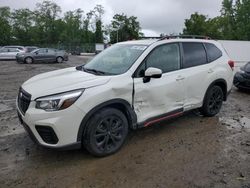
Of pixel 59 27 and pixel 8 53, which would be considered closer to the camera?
pixel 8 53

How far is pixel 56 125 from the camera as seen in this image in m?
3.65

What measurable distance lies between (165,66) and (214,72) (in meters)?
1.53

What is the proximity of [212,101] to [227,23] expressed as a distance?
5483 cm

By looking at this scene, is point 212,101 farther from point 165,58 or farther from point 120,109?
point 120,109

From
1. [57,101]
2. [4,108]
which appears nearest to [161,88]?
[57,101]

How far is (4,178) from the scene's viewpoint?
365 centimetres

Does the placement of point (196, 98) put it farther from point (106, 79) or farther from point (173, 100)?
point (106, 79)

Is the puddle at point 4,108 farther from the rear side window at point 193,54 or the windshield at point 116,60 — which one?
the rear side window at point 193,54

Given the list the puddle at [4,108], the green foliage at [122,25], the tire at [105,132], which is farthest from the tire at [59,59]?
the green foliage at [122,25]

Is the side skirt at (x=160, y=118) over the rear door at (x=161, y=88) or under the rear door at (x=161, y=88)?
under

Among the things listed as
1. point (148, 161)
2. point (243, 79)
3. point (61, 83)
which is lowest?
point (148, 161)

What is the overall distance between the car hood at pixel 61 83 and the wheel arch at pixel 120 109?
33cm

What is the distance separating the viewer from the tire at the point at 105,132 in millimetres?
3961

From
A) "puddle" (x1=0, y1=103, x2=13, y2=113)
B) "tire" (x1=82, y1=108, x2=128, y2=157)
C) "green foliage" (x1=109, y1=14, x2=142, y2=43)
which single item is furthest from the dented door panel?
"green foliage" (x1=109, y1=14, x2=142, y2=43)
